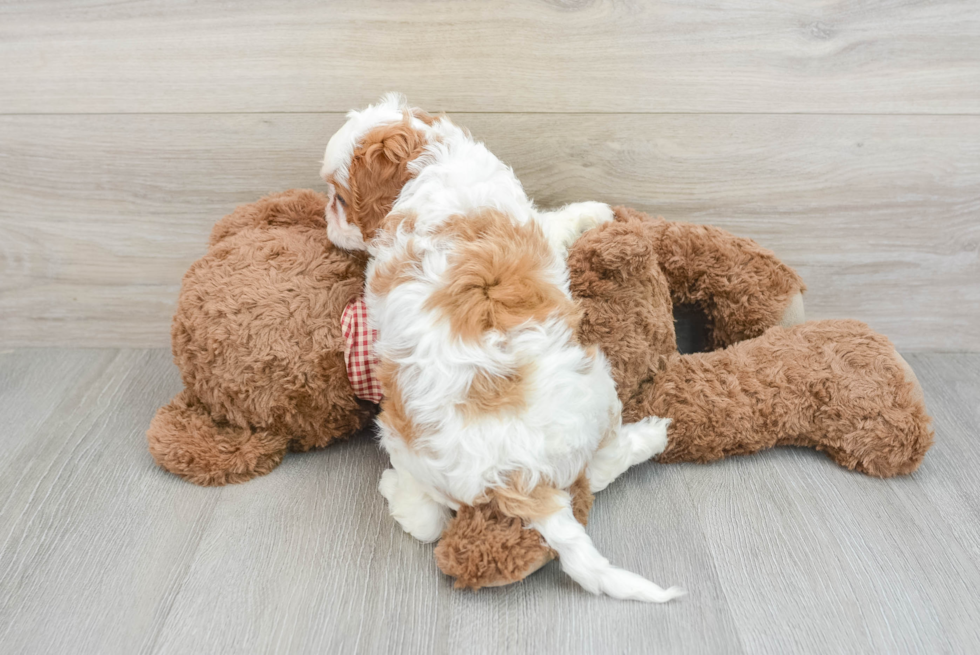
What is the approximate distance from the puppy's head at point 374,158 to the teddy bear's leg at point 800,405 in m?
0.46

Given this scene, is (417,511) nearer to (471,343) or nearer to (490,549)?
(490,549)

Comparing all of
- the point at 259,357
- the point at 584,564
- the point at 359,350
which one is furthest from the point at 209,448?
the point at 584,564

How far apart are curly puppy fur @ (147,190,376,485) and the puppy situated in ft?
0.49

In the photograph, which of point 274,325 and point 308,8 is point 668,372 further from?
point 308,8

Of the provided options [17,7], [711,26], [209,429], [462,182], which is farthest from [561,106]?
[17,7]

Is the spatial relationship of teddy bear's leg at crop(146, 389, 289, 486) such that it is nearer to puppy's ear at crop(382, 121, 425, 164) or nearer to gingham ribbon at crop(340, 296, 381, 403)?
gingham ribbon at crop(340, 296, 381, 403)

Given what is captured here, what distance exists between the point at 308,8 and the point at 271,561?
0.81 meters

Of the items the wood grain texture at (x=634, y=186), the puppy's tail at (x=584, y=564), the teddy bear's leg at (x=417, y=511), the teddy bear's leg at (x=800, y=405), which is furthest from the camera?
the wood grain texture at (x=634, y=186)

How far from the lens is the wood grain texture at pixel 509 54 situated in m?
1.04

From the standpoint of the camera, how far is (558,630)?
0.75 metres

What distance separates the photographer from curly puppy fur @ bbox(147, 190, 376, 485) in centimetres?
94

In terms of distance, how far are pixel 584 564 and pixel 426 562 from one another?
0.21 meters

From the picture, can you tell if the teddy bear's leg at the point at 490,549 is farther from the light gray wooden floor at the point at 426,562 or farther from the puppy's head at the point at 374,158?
the puppy's head at the point at 374,158

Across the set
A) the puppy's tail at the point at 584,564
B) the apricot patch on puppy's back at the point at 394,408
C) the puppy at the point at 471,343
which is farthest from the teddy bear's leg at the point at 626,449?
the apricot patch on puppy's back at the point at 394,408
